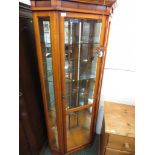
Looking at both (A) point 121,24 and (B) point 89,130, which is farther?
(B) point 89,130

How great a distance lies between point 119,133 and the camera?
1.13 m

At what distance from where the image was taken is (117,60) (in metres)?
1.43

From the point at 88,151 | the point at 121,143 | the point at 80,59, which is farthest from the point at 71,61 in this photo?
the point at 88,151

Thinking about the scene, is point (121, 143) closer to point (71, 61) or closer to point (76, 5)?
point (71, 61)

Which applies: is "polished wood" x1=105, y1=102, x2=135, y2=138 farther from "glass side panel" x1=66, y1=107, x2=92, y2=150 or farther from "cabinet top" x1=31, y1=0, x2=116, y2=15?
"cabinet top" x1=31, y1=0, x2=116, y2=15

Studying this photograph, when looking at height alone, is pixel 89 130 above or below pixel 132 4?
below

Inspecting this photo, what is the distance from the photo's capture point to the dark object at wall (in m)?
1.11

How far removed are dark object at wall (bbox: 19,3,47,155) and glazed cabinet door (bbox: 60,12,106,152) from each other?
359 millimetres

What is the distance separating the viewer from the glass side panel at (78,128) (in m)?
1.59

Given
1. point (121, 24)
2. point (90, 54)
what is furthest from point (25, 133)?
point (121, 24)

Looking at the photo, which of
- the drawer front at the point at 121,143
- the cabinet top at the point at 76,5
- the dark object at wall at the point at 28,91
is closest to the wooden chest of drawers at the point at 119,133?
the drawer front at the point at 121,143

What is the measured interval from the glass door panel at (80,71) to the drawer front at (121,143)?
39 cm
